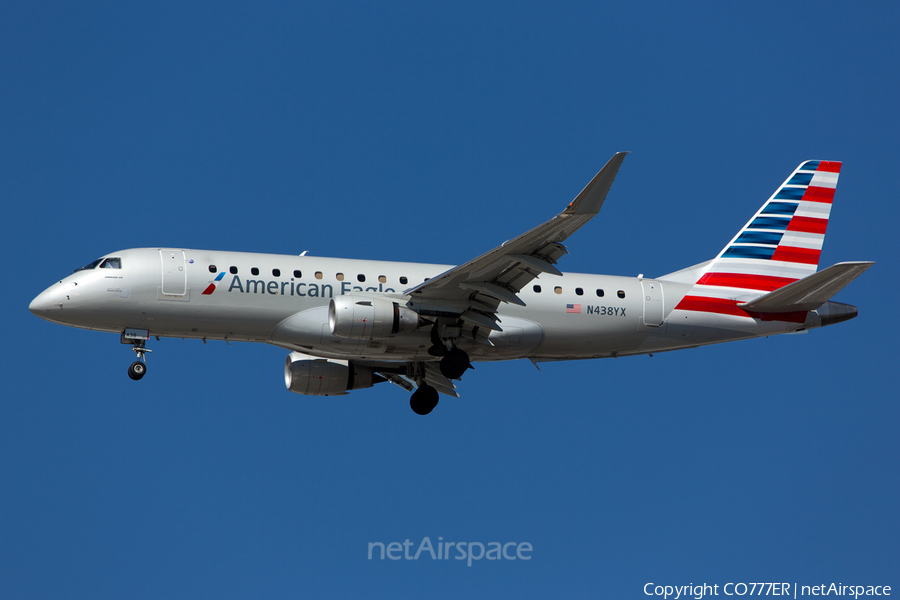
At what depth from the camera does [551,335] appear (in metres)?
32.5

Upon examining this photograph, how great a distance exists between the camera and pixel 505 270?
29.7 m

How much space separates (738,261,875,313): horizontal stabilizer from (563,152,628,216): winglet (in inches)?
353

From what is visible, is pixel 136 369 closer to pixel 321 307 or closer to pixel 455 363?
pixel 321 307

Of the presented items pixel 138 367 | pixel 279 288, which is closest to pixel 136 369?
pixel 138 367

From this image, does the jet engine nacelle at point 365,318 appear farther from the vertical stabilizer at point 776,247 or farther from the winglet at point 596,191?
the vertical stabilizer at point 776,247

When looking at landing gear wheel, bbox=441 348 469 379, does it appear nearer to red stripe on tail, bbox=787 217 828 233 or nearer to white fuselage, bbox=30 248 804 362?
white fuselage, bbox=30 248 804 362

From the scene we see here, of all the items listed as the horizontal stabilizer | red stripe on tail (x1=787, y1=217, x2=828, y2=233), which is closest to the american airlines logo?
the horizontal stabilizer

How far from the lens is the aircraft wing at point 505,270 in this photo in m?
25.7

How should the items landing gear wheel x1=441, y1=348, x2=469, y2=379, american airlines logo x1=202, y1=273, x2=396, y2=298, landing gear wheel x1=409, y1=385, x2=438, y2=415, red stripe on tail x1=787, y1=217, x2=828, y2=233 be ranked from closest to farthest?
american airlines logo x1=202, y1=273, x2=396, y2=298, landing gear wheel x1=441, y1=348, x2=469, y2=379, landing gear wheel x1=409, y1=385, x2=438, y2=415, red stripe on tail x1=787, y1=217, x2=828, y2=233

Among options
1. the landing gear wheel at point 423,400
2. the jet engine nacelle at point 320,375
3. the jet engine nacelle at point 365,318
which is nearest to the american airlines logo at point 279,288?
the jet engine nacelle at point 365,318

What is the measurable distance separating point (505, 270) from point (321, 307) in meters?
5.71

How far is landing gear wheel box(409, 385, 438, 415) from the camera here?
35.9 m

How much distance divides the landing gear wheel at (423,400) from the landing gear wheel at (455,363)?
4.62m

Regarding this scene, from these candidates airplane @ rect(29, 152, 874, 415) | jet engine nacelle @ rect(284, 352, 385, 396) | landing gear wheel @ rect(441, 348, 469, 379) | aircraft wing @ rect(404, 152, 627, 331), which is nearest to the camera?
aircraft wing @ rect(404, 152, 627, 331)
